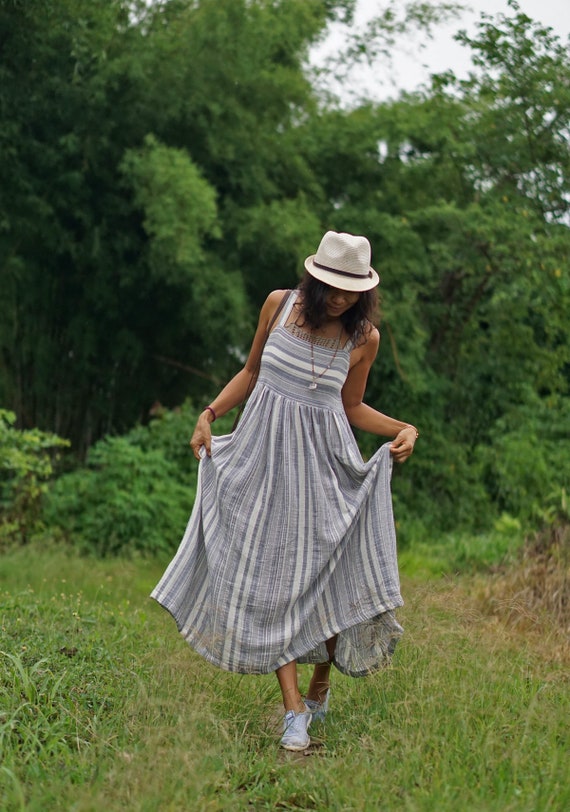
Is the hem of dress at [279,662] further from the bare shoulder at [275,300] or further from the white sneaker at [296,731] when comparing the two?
the bare shoulder at [275,300]

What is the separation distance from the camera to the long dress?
374cm

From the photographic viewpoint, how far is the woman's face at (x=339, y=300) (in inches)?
148

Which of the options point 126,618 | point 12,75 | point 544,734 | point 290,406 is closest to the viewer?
point 544,734

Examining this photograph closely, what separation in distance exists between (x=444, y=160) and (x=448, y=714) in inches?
313

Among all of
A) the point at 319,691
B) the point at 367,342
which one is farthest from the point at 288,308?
the point at 319,691

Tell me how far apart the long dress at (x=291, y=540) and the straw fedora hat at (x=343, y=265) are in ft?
0.74

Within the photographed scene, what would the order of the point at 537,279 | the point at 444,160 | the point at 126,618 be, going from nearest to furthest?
the point at 126,618, the point at 537,279, the point at 444,160

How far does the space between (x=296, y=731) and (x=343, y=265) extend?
1530 millimetres

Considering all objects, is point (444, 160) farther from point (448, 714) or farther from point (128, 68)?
point (448, 714)

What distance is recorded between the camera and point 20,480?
9391 mm

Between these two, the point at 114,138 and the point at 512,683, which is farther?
the point at 114,138

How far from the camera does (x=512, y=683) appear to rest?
404 centimetres

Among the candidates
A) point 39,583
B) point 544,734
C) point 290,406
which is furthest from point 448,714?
point 39,583

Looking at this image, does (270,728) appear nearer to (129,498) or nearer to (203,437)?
(203,437)
